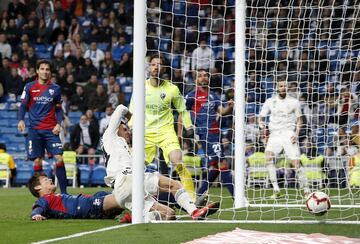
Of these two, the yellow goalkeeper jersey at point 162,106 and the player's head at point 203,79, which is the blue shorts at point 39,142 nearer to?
the yellow goalkeeper jersey at point 162,106

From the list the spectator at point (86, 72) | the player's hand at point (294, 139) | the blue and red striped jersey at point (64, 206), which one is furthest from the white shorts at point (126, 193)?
the spectator at point (86, 72)

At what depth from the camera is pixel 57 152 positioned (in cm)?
1437

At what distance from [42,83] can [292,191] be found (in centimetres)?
549

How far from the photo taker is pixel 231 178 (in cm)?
1572

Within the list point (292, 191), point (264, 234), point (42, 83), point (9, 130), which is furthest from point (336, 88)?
point (9, 130)

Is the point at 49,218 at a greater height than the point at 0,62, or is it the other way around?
the point at 0,62

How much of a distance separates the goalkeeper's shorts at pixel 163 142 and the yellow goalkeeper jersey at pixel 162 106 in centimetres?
6

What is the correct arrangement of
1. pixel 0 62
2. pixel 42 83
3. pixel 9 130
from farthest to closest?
pixel 0 62, pixel 9 130, pixel 42 83

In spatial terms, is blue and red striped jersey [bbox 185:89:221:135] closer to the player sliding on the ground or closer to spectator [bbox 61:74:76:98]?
the player sliding on the ground

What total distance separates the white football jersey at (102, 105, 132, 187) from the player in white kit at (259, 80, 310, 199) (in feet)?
17.5

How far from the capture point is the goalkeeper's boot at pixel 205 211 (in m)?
10.3

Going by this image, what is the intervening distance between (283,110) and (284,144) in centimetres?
58

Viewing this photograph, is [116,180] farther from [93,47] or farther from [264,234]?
[93,47]

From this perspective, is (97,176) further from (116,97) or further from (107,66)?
(107,66)
